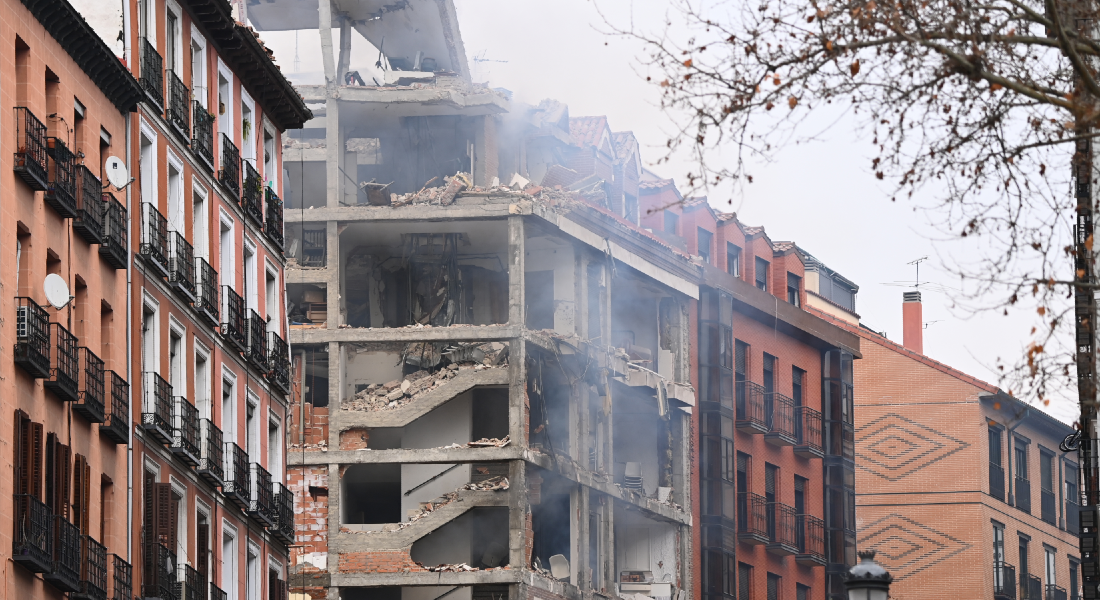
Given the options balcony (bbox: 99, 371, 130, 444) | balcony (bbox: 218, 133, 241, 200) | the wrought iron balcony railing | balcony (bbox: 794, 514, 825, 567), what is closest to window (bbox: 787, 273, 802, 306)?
balcony (bbox: 794, 514, 825, 567)

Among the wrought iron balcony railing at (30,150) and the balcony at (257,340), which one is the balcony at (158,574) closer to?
the wrought iron balcony railing at (30,150)

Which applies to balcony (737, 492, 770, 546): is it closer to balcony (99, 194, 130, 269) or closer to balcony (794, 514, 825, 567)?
balcony (794, 514, 825, 567)

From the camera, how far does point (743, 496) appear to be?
75.7 m

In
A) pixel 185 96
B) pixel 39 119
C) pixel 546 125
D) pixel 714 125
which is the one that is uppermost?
pixel 546 125

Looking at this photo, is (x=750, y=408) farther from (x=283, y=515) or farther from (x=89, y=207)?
(x=89, y=207)

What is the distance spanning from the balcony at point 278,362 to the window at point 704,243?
24.5 meters

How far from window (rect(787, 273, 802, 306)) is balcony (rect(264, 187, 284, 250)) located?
31.4 meters

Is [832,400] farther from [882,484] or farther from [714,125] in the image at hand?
[714,125]

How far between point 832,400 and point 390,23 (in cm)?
2312

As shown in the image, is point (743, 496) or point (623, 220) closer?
point (623, 220)

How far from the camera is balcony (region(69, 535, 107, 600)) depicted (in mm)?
38906

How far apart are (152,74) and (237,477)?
920 cm

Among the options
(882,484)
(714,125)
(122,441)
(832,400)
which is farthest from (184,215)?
(882,484)

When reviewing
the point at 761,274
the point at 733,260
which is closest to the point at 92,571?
the point at 733,260
